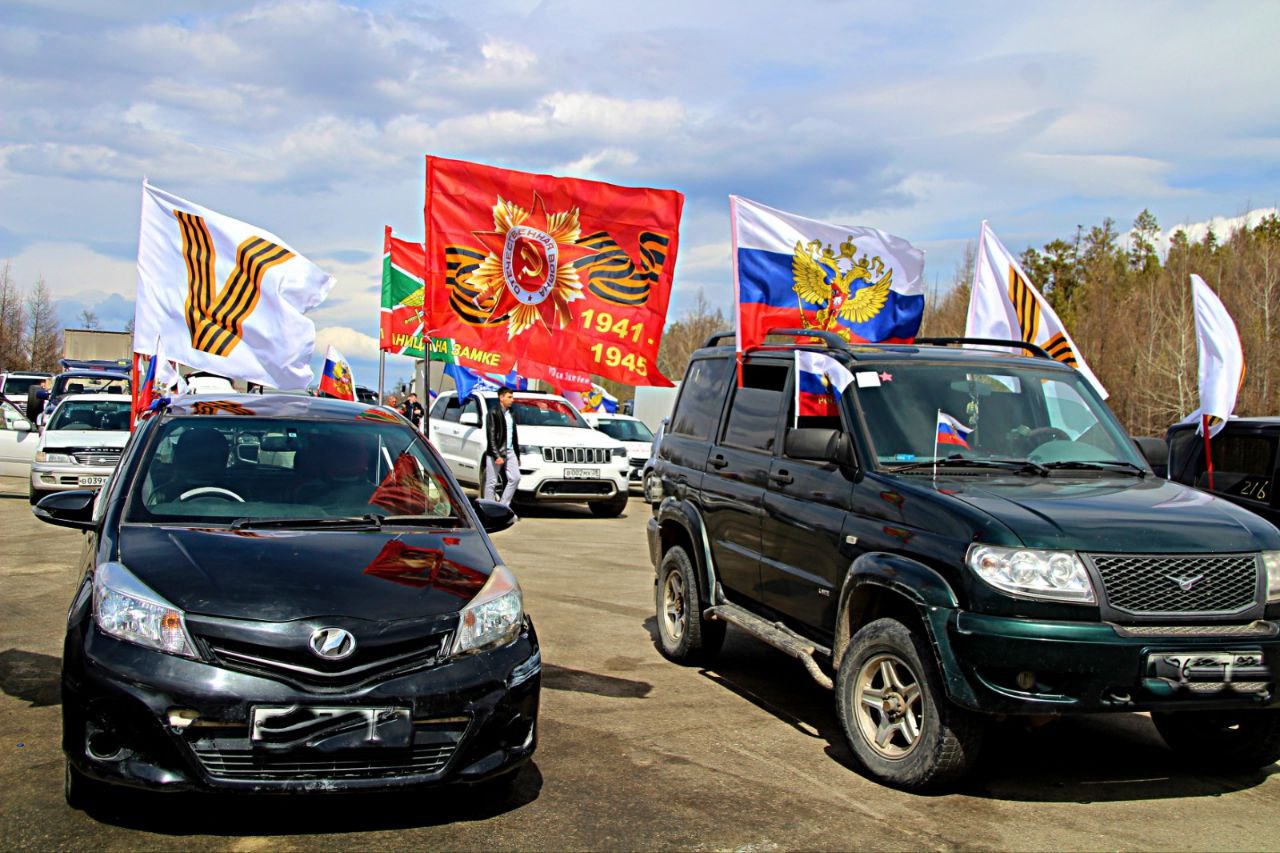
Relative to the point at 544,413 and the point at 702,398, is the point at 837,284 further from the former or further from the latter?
the point at 544,413

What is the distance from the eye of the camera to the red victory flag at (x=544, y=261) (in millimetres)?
7293

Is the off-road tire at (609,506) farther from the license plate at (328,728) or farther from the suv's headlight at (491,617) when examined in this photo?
the license plate at (328,728)

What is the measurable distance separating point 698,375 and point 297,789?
4.78 m

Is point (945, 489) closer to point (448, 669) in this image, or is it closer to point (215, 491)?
point (448, 669)

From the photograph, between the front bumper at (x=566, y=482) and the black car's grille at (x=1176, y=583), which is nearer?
the black car's grille at (x=1176, y=583)

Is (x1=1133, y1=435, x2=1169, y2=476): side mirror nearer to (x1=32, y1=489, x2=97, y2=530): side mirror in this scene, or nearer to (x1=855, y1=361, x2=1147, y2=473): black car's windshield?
(x1=855, y1=361, x2=1147, y2=473): black car's windshield

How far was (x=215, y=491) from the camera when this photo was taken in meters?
5.44

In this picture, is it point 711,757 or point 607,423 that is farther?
point 607,423

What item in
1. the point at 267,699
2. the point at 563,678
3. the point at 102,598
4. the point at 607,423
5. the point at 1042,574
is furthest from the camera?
the point at 607,423

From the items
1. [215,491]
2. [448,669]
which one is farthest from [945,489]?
[215,491]

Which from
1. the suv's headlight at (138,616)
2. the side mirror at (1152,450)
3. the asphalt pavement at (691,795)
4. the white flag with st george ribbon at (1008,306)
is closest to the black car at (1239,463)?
the white flag with st george ribbon at (1008,306)

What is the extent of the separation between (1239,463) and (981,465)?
4102 mm

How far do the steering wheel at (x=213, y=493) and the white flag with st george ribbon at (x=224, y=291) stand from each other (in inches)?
174

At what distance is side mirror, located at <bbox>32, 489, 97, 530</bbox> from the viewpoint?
5219 mm
